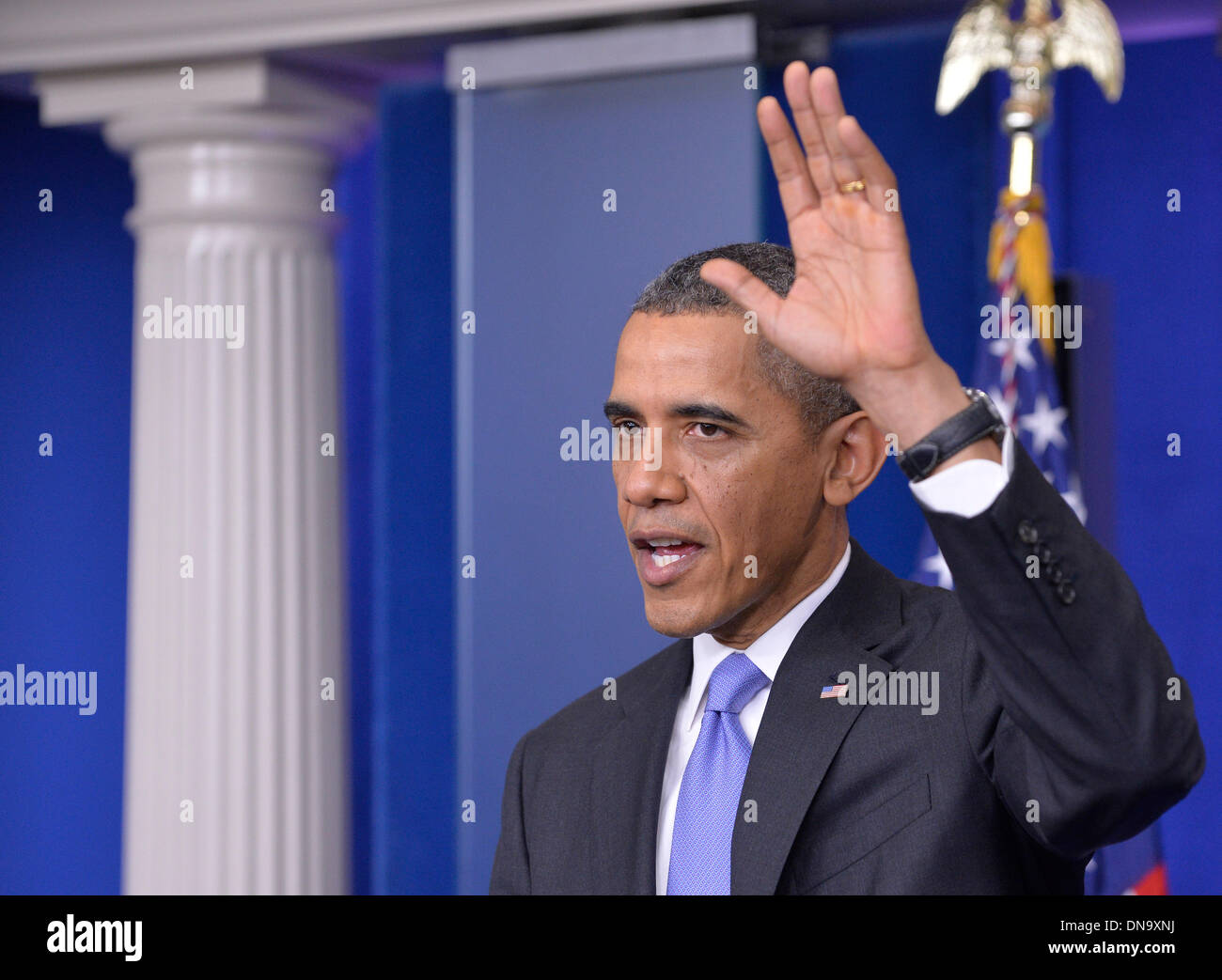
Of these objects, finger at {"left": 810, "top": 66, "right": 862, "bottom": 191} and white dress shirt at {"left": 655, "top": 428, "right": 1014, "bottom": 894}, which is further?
white dress shirt at {"left": 655, "top": 428, "right": 1014, "bottom": 894}

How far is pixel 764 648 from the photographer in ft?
6.38

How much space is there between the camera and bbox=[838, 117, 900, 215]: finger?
1.60 metres

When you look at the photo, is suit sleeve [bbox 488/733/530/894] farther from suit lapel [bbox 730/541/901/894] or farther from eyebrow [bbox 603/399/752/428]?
eyebrow [bbox 603/399/752/428]

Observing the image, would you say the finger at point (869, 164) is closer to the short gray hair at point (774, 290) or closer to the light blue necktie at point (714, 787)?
the short gray hair at point (774, 290)

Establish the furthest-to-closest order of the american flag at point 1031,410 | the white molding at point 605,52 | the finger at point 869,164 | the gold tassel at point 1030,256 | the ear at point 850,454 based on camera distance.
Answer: the white molding at point 605,52 < the american flag at point 1031,410 < the gold tassel at point 1030,256 < the ear at point 850,454 < the finger at point 869,164

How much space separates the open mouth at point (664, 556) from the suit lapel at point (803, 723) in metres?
0.18

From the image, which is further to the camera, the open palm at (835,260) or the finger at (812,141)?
the finger at (812,141)

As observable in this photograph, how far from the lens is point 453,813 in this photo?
184 inches

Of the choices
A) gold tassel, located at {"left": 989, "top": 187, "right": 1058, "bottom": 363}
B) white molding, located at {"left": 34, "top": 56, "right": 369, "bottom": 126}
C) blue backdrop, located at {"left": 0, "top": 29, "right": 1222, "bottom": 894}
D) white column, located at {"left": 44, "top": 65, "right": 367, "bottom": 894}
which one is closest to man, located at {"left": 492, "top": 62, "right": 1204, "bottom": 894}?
gold tassel, located at {"left": 989, "top": 187, "right": 1058, "bottom": 363}

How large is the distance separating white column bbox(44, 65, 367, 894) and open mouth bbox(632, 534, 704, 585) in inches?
99.7

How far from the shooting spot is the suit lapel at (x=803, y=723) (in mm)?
1752

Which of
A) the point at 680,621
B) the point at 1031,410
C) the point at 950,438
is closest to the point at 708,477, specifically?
the point at 680,621

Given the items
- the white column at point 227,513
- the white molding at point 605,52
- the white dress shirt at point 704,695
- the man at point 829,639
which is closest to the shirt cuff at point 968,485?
the man at point 829,639
